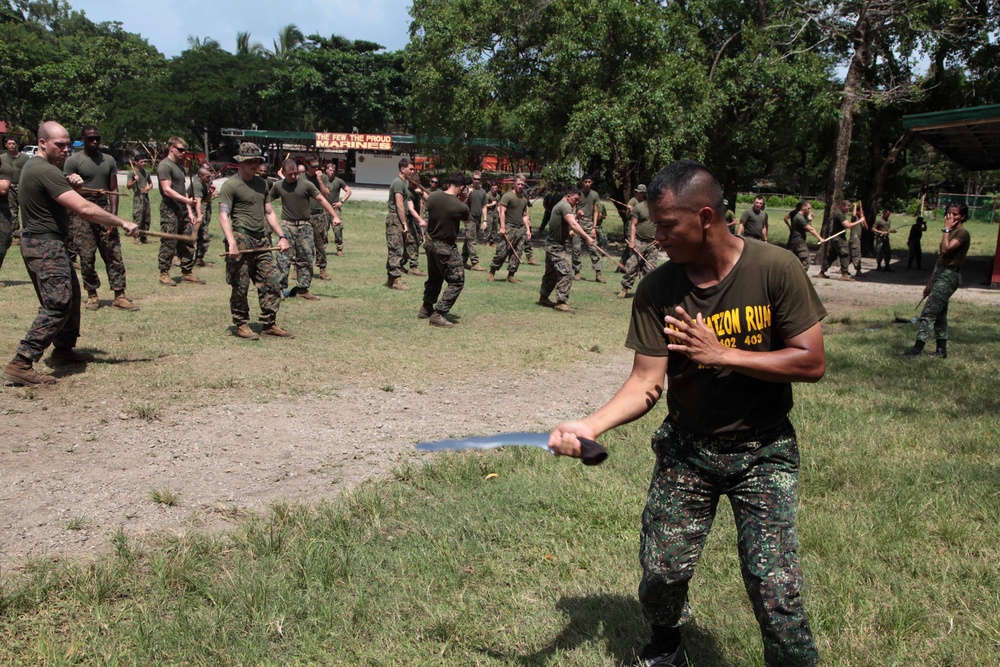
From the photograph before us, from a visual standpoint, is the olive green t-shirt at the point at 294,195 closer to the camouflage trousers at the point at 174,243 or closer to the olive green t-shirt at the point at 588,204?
the camouflage trousers at the point at 174,243

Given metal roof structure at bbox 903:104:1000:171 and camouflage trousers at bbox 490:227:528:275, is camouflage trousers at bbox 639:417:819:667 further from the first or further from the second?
metal roof structure at bbox 903:104:1000:171

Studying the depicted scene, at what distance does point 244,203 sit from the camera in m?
9.27

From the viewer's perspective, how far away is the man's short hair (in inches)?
114

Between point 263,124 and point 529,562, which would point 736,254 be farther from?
point 263,124

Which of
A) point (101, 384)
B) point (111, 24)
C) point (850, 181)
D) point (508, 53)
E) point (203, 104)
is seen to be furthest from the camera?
point (111, 24)

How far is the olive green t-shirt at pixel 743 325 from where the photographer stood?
9.44ft

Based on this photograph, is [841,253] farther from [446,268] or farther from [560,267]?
[446,268]

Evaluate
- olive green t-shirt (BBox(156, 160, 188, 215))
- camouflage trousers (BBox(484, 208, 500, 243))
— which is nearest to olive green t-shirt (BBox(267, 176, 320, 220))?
olive green t-shirt (BBox(156, 160, 188, 215))

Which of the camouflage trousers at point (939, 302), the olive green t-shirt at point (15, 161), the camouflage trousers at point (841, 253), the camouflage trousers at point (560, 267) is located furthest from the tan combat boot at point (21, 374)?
the camouflage trousers at point (841, 253)

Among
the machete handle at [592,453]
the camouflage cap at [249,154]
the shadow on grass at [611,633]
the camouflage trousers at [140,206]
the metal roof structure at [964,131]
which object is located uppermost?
the metal roof structure at [964,131]

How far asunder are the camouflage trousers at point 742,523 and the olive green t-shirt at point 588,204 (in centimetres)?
1442

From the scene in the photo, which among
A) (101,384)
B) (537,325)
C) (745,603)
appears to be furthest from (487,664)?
(537,325)

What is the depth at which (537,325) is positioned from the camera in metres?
11.4

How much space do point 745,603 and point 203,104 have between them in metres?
61.6
